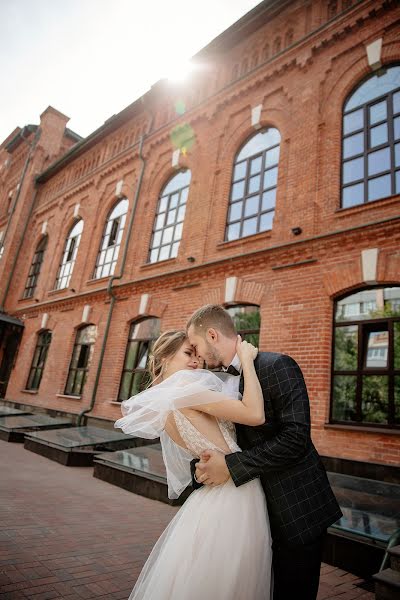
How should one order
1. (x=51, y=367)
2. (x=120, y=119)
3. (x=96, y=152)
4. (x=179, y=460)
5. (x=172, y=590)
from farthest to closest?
(x=96, y=152)
(x=120, y=119)
(x=51, y=367)
(x=179, y=460)
(x=172, y=590)

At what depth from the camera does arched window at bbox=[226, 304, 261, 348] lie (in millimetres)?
7816

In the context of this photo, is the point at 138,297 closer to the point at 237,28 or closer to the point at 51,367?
the point at 51,367

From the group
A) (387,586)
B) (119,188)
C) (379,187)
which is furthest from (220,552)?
(119,188)

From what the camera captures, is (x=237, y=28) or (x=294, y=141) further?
(x=237, y=28)

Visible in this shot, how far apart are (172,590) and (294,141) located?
28.4 ft

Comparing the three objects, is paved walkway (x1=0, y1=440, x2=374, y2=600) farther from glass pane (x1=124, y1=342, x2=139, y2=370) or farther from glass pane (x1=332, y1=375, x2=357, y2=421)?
glass pane (x1=124, y1=342, x2=139, y2=370)

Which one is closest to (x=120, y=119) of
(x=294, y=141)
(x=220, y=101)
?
(x=220, y=101)

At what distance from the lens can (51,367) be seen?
43.1 ft

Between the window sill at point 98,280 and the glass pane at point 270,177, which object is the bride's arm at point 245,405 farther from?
the window sill at point 98,280

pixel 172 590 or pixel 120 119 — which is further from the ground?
pixel 120 119

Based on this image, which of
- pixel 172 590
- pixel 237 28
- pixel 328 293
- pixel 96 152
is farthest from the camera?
pixel 96 152

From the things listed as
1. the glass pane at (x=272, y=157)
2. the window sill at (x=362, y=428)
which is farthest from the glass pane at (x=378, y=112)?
the window sill at (x=362, y=428)

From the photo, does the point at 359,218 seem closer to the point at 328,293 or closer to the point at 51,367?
the point at 328,293

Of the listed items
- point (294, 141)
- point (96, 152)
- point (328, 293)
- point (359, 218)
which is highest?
point (96, 152)
